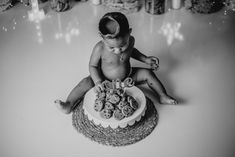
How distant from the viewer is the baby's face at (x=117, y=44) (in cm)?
118

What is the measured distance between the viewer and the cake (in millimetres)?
1190

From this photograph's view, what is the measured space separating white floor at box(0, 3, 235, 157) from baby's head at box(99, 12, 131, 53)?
0.29 m

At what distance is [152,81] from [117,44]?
0.22 meters

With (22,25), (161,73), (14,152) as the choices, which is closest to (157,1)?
(161,73)

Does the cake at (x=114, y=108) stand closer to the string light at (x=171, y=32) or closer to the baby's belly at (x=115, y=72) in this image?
the baby's belly at (x=115, y=72)

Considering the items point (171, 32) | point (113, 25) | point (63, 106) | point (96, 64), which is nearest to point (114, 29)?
point (113, 25)

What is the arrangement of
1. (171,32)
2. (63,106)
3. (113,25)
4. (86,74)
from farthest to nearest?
(171,32), (86,74), (63,106), (113,25)

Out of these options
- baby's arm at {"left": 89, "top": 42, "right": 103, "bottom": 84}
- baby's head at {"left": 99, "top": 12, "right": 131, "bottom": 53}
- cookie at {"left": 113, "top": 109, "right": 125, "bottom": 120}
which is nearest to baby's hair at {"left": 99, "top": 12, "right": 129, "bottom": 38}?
baby's head at {"left": 99, "top": 12, "right": 131, "bottom": 53}

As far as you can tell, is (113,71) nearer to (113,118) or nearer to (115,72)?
(115,72)

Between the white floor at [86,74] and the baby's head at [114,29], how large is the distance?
11.3 inches

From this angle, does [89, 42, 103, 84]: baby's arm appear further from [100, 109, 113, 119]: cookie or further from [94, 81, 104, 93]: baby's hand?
[100, 109, 113, 119]: cookie

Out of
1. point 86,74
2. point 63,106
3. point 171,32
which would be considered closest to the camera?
point 63,106

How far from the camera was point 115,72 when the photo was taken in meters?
1.32

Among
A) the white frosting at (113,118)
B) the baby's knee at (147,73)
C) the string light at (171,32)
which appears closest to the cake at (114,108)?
the white frosting at (113,118)
